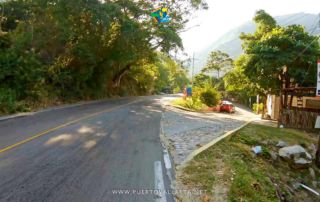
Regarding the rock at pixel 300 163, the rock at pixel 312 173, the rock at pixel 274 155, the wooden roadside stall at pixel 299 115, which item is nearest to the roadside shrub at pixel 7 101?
the rock at pixel 274 155

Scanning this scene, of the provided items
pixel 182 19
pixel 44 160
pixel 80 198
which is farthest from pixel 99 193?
pixel 182 19

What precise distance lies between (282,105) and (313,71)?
112 inches

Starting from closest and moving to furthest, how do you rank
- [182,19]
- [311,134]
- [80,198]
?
1. [80,198]
2. [311,134]
3. [182,19]

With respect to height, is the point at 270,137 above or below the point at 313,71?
below

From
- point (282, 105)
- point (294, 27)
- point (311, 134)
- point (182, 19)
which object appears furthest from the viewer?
point (182, 19)

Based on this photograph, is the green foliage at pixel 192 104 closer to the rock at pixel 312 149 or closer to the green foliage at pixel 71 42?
the green foliage at pixel 71 42

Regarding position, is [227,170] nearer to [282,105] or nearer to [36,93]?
[282,105]

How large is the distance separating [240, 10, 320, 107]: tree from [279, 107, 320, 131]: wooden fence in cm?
116

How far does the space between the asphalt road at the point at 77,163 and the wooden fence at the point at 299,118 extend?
8.42 metres

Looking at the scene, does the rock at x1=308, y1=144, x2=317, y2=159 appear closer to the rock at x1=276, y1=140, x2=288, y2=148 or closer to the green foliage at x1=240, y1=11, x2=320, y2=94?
the rock at x1=276, y1=140, x2=288, y2=148

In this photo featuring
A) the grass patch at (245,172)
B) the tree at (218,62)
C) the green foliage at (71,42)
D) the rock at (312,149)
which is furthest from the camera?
the tree at (218,62)

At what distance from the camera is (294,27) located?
1767 centimetres

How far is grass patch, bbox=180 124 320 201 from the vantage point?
5902 mm

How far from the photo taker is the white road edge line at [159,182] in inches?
198
